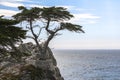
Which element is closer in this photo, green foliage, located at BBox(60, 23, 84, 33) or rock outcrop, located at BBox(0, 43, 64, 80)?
rock outcrop, located at BBox(0, 43, 64, 80)

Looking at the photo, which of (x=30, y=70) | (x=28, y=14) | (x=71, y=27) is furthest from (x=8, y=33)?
(x=71, y=27)

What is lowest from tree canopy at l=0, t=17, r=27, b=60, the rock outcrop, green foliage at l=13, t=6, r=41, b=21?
the rock outcrop

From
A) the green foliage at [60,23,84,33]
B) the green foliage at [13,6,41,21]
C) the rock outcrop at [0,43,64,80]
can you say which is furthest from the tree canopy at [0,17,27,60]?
the green foliage at [60,23,84,33]

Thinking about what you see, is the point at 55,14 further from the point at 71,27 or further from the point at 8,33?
the point at 8,33

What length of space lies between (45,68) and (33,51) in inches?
203

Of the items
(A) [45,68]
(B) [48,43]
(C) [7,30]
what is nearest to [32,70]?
(A) [45,68]

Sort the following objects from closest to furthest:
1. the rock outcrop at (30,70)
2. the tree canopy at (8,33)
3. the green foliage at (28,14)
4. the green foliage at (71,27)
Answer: the tree canopy at (8,33) → the rock outcrop at (30,70) → the green foliage at (28,14) → the green foliage at (71,27)

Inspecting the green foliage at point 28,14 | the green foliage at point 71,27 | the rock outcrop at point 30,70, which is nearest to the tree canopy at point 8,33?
the rock outcrop at point 30,70

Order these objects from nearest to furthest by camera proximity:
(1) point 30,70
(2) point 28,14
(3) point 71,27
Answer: (1) point 30,70 → (2) point 28,14 → (3) point 71,27

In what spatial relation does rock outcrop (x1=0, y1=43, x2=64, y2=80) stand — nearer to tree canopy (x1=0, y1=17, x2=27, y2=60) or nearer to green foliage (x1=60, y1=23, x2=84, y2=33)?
green foliage (x1=60, y1=23, x2=84, y2=33)

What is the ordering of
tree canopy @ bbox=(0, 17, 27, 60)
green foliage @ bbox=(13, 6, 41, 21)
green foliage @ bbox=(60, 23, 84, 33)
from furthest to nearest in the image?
1. green foliage @ bbox=(60, 23, 84, 33)
2. green foliage @ bbox=(13, 6, 41, 21)
3. tree canopy @ bbox=(0, 17, 27, 60)

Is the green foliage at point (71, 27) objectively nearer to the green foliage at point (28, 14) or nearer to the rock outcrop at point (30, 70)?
the green foliage at point (28, 14)

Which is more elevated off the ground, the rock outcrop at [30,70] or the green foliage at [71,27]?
the green foliage at [71,27]

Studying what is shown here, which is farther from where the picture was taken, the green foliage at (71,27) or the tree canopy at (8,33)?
the green foliage at (71,27)
